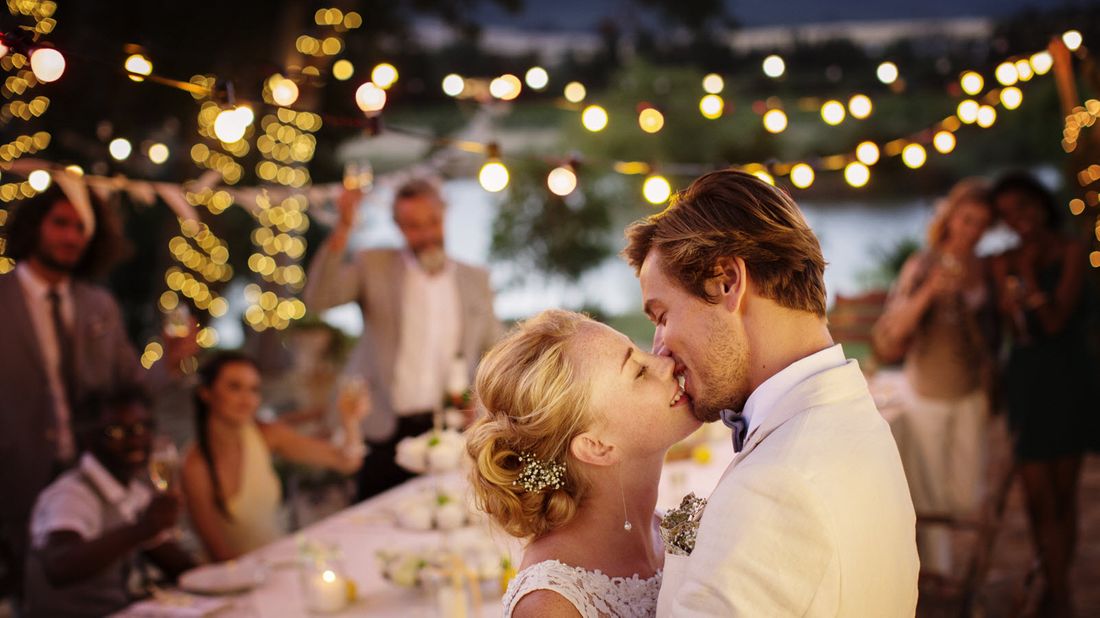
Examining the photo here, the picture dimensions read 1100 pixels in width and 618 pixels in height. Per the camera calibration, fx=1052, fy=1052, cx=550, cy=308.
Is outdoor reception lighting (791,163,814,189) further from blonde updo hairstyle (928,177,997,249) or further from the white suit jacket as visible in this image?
the white suit jacket

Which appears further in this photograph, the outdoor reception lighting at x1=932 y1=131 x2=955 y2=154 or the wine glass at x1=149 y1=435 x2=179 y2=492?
the outdoor reception lighting at x1=932 y1=131 x2=955 y2=154

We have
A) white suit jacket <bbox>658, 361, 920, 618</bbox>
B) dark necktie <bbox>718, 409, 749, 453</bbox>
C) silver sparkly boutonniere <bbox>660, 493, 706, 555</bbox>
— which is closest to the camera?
white suit jacket <bbox>658, 361, 920, 618</bbox>

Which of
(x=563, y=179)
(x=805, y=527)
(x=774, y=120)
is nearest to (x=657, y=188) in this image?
(x=563, y=179)

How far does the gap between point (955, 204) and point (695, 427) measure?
3373mm

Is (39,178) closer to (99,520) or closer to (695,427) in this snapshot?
(99,520)

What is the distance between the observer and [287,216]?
23.5 feet

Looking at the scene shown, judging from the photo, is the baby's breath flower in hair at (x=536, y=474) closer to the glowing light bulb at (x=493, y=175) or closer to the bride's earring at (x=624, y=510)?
the bride's earring at (x=624, y=510)

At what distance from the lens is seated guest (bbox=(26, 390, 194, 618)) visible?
2939 mm

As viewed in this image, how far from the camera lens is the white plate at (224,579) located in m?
2.68

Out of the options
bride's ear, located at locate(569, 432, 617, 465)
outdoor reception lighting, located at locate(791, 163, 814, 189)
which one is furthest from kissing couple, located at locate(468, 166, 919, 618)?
outdoor reception lighting, located at locate(791, 163, 814, 189)

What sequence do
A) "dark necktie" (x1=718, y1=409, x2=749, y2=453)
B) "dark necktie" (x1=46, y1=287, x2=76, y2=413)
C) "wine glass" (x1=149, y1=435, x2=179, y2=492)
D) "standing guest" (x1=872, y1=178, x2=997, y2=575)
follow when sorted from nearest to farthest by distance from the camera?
"dark necktie" (x1=718, y1=409, x2=749, y2=453), "wine glass" (x1=149, y1=435, x2=179, y2=492), "dark necktie" (x1=46, y1=287, x2=76, y2=413), "standing guest" (x1=872, y1=178, x2=997, y2=575)

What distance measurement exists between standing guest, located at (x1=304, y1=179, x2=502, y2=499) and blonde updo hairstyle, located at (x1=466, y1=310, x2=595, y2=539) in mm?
2577

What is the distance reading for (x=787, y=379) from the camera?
145 cm

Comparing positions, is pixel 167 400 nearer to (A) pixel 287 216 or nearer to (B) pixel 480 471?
(A) pixel 287 216
